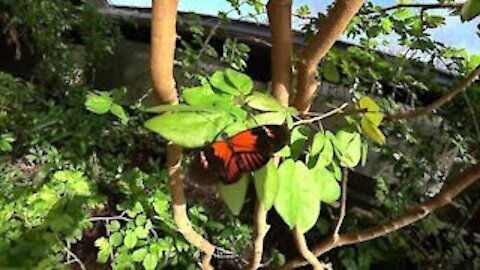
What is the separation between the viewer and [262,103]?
→ 57 centimetres

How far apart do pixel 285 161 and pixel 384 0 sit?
3.34 ft

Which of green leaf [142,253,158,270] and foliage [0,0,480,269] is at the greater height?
foliage [0,0,480,269]

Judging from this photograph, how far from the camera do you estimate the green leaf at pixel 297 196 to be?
1.84 ft

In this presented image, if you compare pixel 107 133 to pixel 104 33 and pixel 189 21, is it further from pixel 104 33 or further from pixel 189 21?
pixel 104 33

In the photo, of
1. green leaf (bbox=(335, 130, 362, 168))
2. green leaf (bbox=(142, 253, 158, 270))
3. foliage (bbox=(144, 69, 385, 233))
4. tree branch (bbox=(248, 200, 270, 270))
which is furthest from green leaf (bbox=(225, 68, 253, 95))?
green leaf (bbox=(142, 253, 158, 270))

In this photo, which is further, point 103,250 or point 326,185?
point 103,250

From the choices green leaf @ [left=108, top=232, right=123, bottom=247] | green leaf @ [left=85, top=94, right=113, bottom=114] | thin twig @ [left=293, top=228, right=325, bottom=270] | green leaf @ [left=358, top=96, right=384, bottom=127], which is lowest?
green leaf @ [left=108, top=232, right=123, bottom=247]

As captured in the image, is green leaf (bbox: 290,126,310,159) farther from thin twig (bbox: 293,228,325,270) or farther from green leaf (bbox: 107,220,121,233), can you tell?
green leaf (bbox: 107,220,121,233)

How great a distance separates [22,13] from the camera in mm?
2086

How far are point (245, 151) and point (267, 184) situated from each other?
0.05 metres

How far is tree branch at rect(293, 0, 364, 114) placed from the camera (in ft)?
2.14

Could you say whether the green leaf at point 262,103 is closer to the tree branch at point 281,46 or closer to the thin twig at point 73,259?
the tree branch at point 281,46

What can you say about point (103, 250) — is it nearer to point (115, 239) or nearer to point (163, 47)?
point (115, 239)

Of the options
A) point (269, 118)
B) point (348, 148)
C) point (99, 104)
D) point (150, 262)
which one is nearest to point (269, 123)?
point (269, 118)
